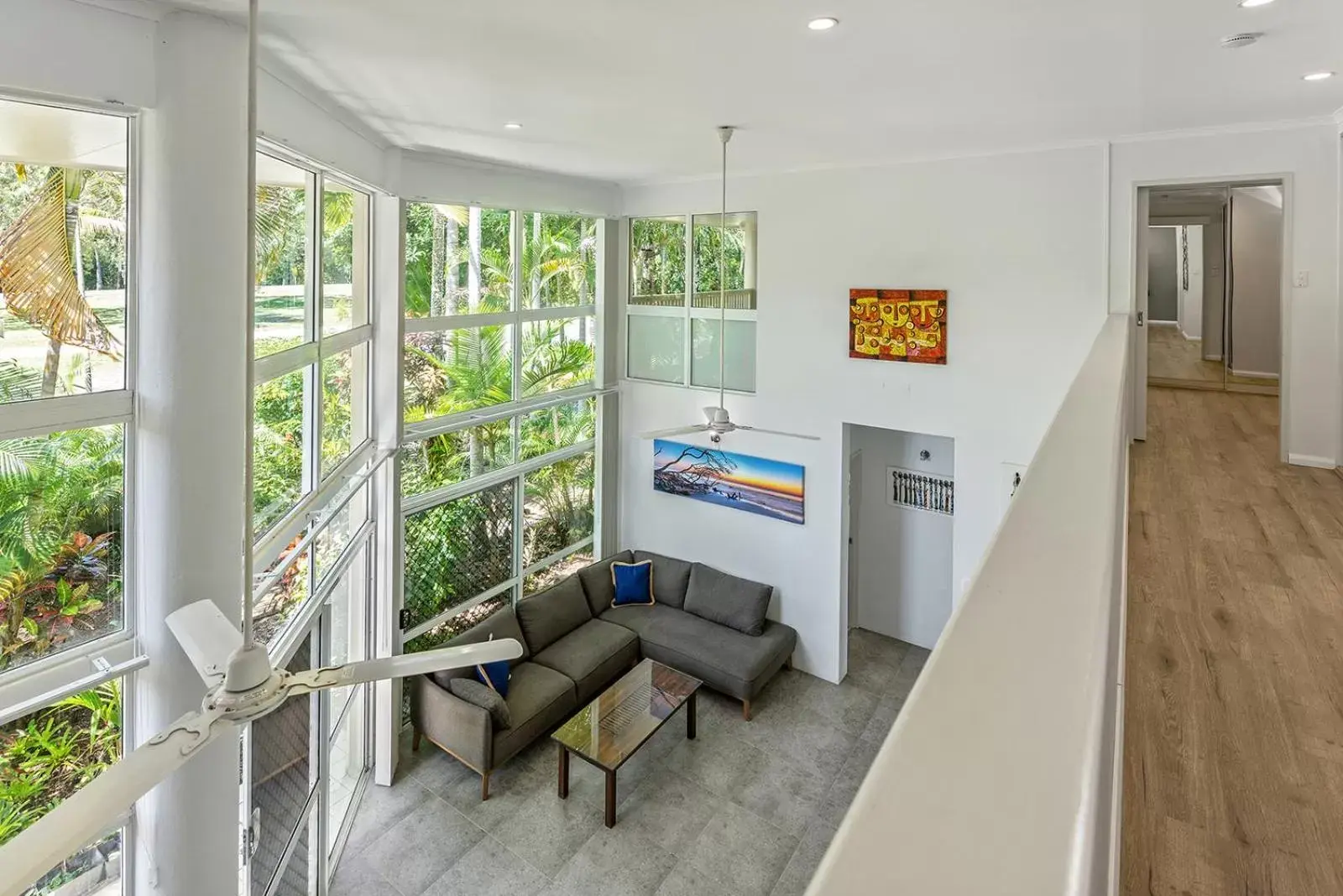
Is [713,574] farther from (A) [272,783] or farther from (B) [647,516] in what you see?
(A) [272,783]

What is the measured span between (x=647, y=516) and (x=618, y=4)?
6.08m

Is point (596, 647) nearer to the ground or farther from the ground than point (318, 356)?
nearer to the ground

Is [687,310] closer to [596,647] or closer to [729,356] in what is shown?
[729,356]

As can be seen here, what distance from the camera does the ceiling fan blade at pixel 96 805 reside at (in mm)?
1049

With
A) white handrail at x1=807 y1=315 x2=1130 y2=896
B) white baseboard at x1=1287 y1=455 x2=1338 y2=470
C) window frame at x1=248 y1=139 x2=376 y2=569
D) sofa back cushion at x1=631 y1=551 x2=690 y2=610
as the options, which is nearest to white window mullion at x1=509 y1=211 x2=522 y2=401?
window frame at x1=248 y1=139 x2=376 y2=569

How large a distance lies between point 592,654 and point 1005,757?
668 centimetres

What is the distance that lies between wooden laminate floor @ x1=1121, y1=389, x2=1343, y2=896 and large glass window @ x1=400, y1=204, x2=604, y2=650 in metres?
5.21

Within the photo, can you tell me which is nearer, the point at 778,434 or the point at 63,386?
the point at 63,386

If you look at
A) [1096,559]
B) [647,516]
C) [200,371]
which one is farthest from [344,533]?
[1096,559]

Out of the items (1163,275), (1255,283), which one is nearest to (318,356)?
(1255,283)

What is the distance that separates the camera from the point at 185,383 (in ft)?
8.54

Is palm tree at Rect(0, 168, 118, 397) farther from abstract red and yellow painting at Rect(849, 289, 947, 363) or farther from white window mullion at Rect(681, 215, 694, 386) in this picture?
white window mullion at Rect(681, 215, 694, 386)

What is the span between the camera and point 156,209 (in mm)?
→ 2533

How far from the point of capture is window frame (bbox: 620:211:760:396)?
7078 millimetres
